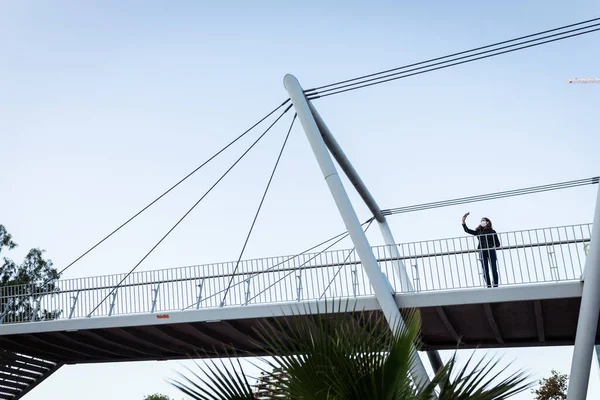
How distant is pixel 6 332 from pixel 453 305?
13606mm

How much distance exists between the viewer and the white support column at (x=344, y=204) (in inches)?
713

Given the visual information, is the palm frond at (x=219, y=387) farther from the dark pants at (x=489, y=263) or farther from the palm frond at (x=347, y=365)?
the dark pants at (x=489, y=263)

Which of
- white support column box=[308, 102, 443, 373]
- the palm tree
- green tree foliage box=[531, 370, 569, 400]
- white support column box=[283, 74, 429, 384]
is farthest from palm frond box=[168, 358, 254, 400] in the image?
green tree foliage box=[531, 370, 569, 400]

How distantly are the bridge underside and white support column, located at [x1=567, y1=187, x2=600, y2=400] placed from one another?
1.92m

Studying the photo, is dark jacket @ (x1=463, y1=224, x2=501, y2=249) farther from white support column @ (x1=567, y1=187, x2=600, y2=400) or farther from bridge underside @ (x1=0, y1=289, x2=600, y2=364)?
white support column @ (x1=567, y1=187, x2=600, y2=400)

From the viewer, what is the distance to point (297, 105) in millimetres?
20562

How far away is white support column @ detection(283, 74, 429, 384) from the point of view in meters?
18.1

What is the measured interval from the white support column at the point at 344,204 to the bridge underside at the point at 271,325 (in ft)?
2.03

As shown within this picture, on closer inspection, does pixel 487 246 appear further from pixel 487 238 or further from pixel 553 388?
pixel 553 388

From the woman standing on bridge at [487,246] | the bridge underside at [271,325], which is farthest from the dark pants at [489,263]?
the bridge underside at [271,325]

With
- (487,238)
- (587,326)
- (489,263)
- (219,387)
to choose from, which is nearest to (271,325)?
(489,263)

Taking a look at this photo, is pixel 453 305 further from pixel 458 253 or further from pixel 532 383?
pixel 532 383

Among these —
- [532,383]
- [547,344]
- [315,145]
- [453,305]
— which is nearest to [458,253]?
[453,305]

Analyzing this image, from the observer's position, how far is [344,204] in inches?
758
